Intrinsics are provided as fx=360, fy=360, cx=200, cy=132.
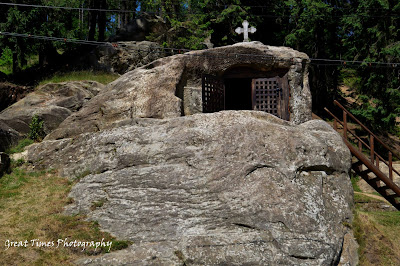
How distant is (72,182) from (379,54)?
20251mm

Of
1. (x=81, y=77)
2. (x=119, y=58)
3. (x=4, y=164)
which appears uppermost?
(x=119, y=58)

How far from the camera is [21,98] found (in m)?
19.6

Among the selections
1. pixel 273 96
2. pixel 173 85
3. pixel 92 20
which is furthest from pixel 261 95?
pixel 92 20

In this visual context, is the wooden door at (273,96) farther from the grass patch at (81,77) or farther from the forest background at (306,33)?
the grass patch at (81,77)

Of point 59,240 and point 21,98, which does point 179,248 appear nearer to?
point 59,240

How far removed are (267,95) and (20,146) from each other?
1088 cm

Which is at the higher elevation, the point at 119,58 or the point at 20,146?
the point at 119,58

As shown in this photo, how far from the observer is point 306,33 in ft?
86.9

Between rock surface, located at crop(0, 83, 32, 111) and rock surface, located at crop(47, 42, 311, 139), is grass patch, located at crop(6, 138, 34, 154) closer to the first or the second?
rock surface, located at crop(47, 42, 311, 139)

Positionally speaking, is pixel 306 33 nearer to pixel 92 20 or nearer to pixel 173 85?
pixel 173 85

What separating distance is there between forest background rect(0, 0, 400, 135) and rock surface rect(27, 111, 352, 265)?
11.0m

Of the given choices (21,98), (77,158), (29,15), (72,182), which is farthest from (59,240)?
(29,15)

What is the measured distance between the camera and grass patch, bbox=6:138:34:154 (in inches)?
583

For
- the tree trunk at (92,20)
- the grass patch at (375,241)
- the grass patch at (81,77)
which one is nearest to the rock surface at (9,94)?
the grass patch at (81,77)
